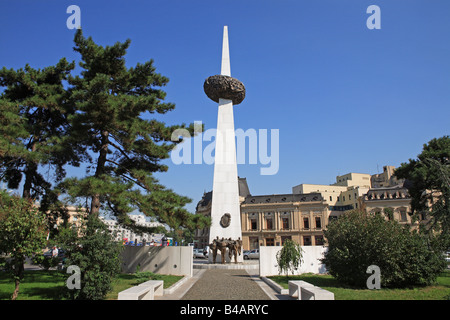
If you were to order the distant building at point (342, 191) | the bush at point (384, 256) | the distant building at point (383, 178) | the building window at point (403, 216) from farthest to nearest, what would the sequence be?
the distant building at point (383, 178) → the distant building at point (342, 191) → the building window at point (403, 216) → the bush at point (384, 256)

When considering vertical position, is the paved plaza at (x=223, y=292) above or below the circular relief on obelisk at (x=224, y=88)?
below

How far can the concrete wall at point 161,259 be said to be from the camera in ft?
59.1

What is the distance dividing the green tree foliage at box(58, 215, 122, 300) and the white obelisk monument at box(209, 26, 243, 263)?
589 inches

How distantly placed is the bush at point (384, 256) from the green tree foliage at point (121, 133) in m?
7.13

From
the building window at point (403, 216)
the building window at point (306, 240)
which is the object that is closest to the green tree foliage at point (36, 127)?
the building window at point (306, 240)

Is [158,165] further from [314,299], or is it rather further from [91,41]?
[314,299]

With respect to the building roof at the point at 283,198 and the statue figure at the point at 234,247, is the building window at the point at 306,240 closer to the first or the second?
the building roof at the point at 283,198

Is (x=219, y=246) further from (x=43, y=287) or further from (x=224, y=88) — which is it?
(x=224, y=88)

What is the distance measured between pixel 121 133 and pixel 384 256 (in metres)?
13.0

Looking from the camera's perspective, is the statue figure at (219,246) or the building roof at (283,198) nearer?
the statue figure at (219,246)

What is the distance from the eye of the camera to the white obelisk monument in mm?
25328

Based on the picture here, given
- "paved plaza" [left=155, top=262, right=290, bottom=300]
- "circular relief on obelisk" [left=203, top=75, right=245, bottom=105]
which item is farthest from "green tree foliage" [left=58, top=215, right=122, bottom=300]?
"circular relief on obelisk" [left=203, top=75, right=245, bottom=105]

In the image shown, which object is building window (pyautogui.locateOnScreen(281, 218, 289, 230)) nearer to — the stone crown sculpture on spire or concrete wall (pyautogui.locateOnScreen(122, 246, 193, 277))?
the stone crown sculpture on spire

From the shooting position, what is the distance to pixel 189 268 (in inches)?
704
